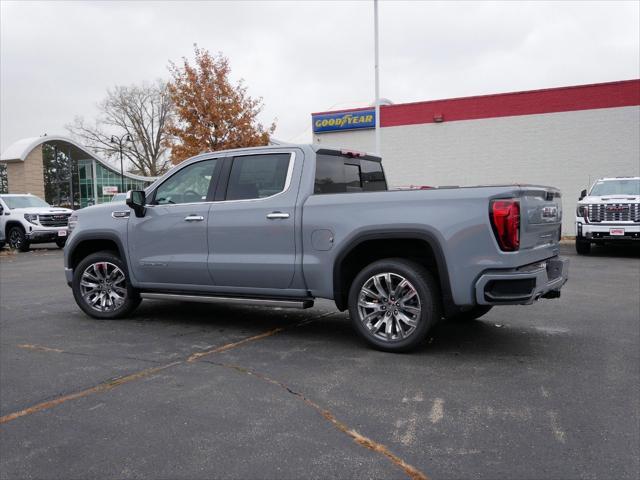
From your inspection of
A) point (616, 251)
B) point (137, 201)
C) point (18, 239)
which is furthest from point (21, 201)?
point (616, 251)

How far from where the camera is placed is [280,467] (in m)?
3.05

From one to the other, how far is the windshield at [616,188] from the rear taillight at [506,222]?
36.4 feet

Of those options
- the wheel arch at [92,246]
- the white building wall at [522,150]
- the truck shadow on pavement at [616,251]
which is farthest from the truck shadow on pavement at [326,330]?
the white building wall at [522,150]

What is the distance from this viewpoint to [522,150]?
74.0 feet

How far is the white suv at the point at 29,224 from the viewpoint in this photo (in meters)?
18.7

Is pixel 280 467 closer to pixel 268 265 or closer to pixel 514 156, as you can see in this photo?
pixel 268 265

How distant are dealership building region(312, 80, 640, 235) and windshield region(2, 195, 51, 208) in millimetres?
12250

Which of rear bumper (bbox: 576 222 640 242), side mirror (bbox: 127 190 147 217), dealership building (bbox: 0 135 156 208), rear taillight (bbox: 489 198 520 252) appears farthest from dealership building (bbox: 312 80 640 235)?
dealership building (bbox: 0 135 156 208)

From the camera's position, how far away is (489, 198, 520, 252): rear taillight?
15.4 feet

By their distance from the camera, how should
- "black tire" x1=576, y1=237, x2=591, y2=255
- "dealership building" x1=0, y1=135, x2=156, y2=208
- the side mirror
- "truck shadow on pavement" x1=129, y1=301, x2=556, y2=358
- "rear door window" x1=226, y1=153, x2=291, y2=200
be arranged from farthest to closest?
1. "dealership building" x1=0, y1=135, x2=156, y2=208
2. "black tire" x1=576, y1=237, x2=591, y2=255
3. the side mirror
4. "rear door window" x1=226, y1=153, x2=291, y2=200
5. "truck shadow on pavement" x1=129, y1=301, x2=556, y2=358

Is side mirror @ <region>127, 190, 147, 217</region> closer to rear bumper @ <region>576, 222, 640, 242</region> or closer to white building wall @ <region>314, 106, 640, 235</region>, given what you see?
rear bumper @ <region>576, 222, 640, 242</region>

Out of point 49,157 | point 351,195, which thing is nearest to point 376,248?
point 351,195

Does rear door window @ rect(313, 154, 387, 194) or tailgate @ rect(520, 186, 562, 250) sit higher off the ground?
rear door window @ rect(313, 154, 387, 194)

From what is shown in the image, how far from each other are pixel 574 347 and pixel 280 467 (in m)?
3.51
